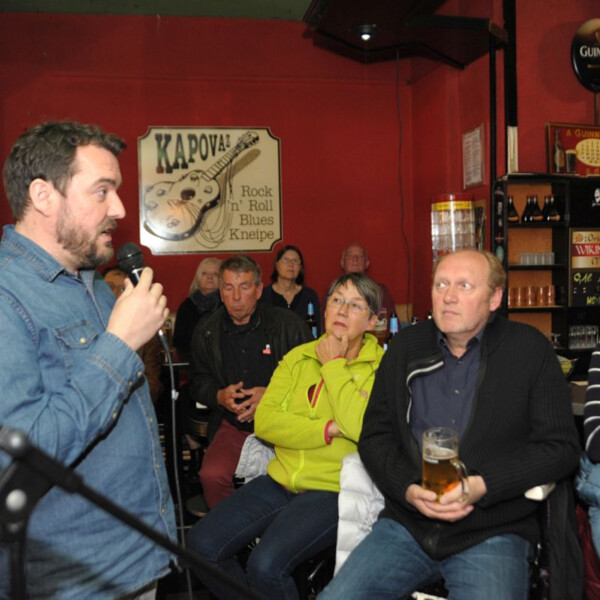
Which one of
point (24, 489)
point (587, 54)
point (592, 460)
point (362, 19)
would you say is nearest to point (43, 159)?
point (24, 489)

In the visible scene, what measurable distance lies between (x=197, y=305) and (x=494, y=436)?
3473 mm

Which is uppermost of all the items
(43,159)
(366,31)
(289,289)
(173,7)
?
(173,7)

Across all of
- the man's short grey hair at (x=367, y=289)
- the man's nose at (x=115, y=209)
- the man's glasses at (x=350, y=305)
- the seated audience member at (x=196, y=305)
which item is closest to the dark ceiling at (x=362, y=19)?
the seated audience member at (x=196, y=305)

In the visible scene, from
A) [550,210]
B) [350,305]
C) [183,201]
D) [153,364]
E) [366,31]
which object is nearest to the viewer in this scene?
[350,305]

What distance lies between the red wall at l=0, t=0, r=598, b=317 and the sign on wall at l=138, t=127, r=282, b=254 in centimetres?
11

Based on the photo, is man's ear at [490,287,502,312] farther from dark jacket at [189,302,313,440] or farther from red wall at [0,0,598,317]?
red wall at [0,0,598,317]

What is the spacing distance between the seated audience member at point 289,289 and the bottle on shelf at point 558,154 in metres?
2.21

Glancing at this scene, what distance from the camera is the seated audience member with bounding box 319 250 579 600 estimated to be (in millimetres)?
1845

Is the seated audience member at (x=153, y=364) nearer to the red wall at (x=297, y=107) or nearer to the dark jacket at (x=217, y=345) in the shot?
the dark jacket at (x=217, y=345)

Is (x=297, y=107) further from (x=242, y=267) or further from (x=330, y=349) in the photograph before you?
(x=330, y=349)

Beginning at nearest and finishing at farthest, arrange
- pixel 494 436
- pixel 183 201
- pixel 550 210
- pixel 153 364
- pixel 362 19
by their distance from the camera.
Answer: pixel 494 436 → pixel 153 364 → pixel 362 19 → pixel 550 210 → pixel 183 201

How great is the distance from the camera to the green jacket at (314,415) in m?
2.29

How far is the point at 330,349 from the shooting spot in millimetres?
2439

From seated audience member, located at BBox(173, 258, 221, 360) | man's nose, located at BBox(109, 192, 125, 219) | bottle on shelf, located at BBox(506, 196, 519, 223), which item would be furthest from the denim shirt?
bottle on shelf, located at BBox(506, 196, 519, 223)
